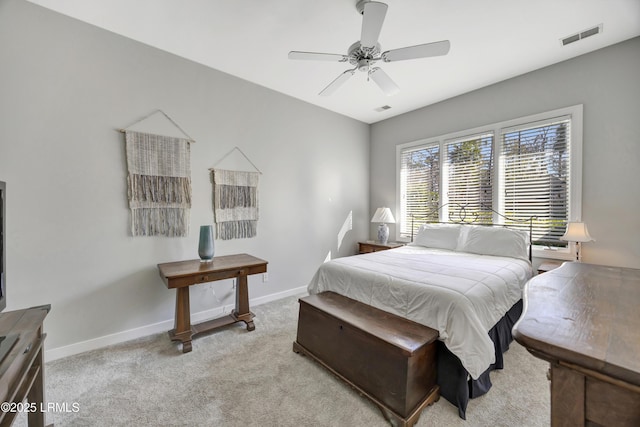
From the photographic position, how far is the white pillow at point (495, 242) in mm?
2869

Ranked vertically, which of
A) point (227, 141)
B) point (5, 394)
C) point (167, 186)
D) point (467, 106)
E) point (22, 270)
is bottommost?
point (5, 394)

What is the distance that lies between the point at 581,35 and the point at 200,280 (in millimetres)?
4182

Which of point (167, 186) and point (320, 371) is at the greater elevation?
point (167, 186)

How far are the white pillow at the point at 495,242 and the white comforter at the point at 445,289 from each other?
0.15 m

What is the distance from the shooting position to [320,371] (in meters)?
2.05

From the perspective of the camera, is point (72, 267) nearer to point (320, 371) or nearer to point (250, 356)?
point (250, 356)

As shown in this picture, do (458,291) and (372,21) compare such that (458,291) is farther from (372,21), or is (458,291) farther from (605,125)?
(605,125)

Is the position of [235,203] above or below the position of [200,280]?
above

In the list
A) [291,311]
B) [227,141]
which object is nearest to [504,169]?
[291,311]

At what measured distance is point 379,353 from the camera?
166cm

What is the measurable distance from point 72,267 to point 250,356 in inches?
67.1

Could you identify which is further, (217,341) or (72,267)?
(217,341)

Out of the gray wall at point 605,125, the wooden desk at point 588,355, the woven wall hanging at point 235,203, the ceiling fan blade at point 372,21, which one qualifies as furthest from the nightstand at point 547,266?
the woven wall hanging at point 235,203

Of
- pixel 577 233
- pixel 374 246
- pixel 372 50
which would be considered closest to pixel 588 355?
pixel 372 50
